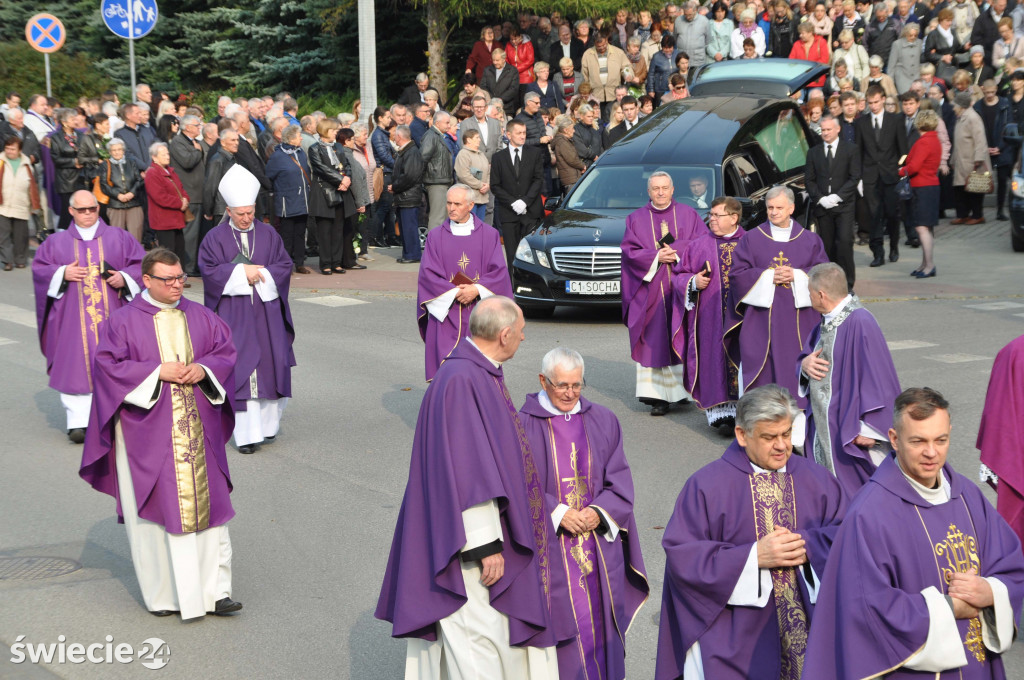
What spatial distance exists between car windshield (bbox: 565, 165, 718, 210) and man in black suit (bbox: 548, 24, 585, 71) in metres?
Answer: 7.91

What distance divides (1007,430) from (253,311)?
6014 millimetres

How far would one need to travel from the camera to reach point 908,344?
13.1 meters

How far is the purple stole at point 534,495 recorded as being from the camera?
213 inches

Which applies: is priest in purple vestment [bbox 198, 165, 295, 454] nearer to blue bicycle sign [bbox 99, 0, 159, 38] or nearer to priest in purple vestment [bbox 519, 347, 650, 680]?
priest in purple vestment [bbox 519, 347, 650, 680]

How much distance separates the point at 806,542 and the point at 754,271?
4.79m

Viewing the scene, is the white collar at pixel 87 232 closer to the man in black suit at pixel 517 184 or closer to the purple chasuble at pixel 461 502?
the purple chasuble at pixel 461 502

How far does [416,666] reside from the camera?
549 centimetres

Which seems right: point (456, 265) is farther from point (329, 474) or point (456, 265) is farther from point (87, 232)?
point (87, 232)

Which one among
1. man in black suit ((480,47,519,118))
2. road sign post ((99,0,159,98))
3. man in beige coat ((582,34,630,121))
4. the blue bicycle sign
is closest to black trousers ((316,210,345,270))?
road sign post ((99,0,159,98))

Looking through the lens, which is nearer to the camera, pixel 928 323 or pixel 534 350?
pixel 534 350

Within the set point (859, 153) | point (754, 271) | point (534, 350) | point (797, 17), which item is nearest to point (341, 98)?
point (797, 17)

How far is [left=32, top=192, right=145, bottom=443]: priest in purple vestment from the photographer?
34.5ft

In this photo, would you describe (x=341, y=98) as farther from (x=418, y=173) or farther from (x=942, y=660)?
(x=942, y=660)

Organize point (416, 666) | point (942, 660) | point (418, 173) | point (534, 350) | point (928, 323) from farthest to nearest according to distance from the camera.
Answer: point (418, 173) → point (928, 323) → point (534, 350) → point (416, 666) → point (942, 660)
